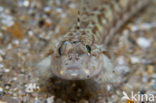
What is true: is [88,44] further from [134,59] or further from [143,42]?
[143,42]

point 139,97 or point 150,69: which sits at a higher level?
point 150,69

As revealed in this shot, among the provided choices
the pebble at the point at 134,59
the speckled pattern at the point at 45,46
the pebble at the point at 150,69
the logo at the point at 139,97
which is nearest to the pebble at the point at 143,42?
the speckled pattern at the point at 45,46

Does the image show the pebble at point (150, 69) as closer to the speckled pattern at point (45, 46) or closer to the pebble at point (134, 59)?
the speckled pattern at point (45, 46)

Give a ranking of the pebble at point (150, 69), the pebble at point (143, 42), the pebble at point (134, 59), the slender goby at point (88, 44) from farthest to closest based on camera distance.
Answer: the pebble at point (143, 42) → the pebble at point (134, 59) → the pebble at point (150, 69) → the slender goby at point (88, 44)

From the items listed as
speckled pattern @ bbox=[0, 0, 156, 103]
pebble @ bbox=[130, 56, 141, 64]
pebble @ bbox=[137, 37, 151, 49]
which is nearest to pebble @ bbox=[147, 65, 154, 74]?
speckled pattern @ bbox=[0, 0, 156, 103]

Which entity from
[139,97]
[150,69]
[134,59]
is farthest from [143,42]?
[139,97]

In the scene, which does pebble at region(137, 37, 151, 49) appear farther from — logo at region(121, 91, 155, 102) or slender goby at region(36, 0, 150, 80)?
logo at region(121, 91, 155, 102)
